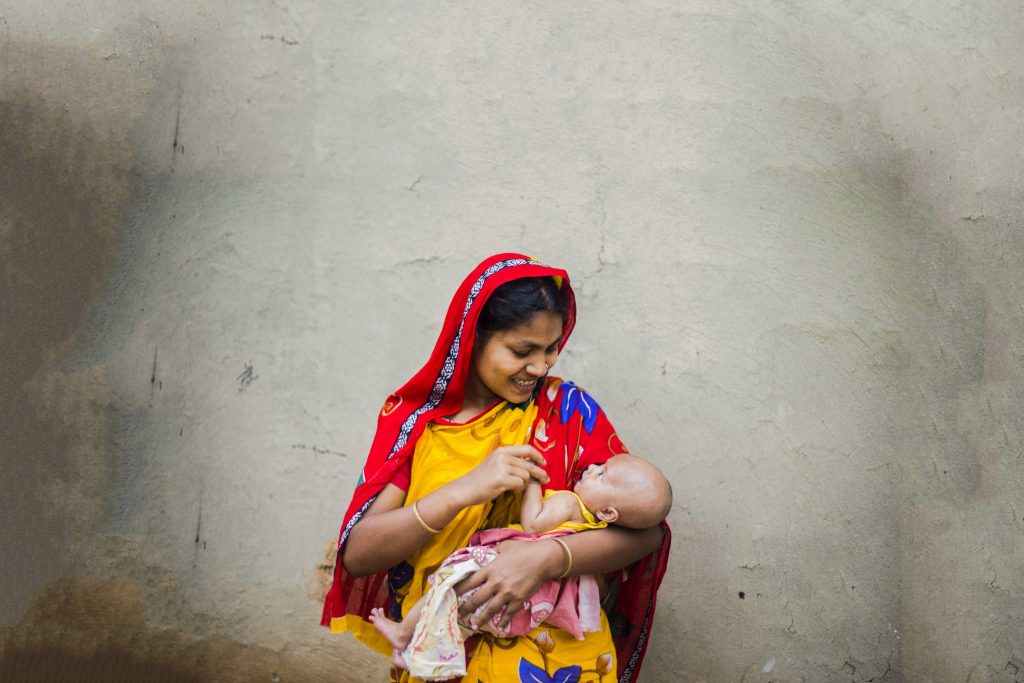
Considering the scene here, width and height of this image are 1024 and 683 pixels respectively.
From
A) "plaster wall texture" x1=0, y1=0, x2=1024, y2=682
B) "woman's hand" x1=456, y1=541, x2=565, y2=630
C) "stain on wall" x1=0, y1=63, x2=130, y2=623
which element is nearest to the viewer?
"woman's hand" x1=456, y1=541, x2=565, y2=630

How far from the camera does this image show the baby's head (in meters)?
2.61

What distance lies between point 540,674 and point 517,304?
3.15 ft

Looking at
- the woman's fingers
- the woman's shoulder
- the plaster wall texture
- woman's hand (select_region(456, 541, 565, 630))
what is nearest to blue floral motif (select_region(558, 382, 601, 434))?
the woman's shoulder

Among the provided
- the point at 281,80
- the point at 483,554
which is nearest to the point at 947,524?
the point at 483,554

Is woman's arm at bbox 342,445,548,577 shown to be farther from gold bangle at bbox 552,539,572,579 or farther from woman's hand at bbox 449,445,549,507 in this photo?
gold bangle at bbox 552,539,572,579

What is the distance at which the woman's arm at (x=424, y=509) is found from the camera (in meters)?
2.55

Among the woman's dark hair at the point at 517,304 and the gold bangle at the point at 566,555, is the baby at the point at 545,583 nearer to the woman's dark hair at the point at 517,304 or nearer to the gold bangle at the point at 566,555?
the gold bangle at the point at 566,555

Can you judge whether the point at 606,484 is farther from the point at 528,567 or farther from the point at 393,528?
the point at 393,528

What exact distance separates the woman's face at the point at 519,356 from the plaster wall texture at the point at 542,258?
3.59ft

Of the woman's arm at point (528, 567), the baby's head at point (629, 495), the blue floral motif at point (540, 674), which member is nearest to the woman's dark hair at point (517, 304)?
the baby's head at point (629, 495)

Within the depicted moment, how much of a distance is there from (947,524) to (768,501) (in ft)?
2.00

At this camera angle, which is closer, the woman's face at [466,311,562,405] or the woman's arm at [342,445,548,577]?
the woman's arm at [342,445,548,577]

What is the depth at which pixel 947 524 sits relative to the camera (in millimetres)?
3523

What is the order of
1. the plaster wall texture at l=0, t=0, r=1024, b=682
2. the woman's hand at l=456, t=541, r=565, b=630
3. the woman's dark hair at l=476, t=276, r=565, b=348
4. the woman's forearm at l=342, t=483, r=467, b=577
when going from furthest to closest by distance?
the plaster wall texture at l=0, t=0, r=1024, b=682 < the woman's dark hair at l=476, t=276, r=565, b=348 < the woman's forearm at l=342, t=483, r=467, b=577 < the woman's hand at l=456, t=541, r=565, b=630
